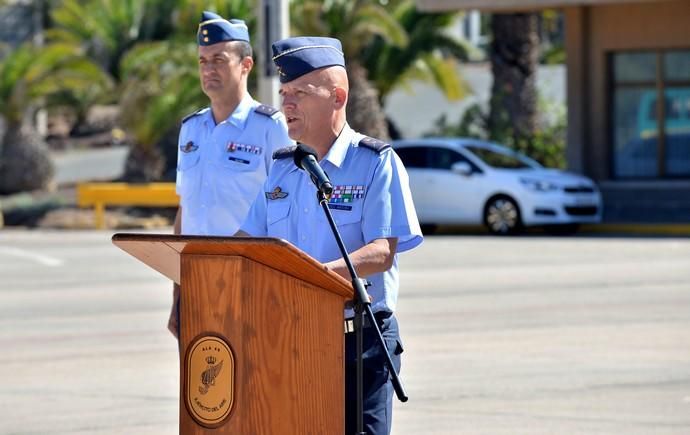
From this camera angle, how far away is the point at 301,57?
453cm

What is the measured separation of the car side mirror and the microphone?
1889cm

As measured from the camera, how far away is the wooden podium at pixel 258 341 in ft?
13.6

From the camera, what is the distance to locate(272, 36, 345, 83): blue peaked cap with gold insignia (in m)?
4.53

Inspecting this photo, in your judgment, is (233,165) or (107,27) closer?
(233,165)

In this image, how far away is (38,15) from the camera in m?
52.2

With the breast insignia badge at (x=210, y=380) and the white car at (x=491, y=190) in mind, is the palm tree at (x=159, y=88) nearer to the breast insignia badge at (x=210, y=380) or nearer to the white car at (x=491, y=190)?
the white car at (x=491, y=190)

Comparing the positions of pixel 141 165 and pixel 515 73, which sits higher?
pixel 515 73

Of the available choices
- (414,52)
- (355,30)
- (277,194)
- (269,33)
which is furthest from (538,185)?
(277,194)

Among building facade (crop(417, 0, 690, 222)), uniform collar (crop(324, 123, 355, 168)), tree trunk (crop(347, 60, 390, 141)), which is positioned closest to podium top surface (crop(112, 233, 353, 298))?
uniform collar (crop(324, 123, 355, 168))

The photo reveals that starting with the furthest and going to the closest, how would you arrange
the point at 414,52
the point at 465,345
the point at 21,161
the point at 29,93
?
the point at 414,52 → the point at 21,161 → the point at 29,93 → the point at 465,345

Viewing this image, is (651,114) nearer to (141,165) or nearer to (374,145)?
(141,165)

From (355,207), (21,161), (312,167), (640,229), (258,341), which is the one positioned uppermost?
(21,161)

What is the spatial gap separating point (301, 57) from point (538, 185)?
18547 millimetres

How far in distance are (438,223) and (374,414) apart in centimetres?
1923
